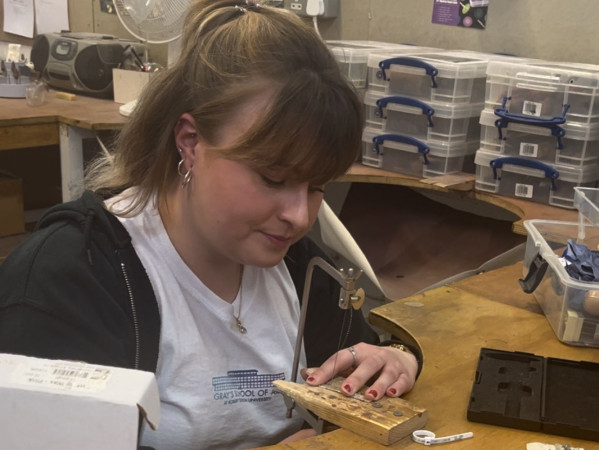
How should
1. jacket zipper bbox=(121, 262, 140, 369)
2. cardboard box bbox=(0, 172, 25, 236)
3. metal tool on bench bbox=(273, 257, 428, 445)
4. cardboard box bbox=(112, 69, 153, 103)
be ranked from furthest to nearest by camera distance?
cardboard box bbox=(0, 172, 25, 236) < cardboard box bbox=(112, 69, 153, 103) < jacket zipper bbox=(121, 262, 140, 369) < metal tool on bench bbox=(273, 257, 428, 445)

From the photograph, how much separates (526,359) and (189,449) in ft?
1.68

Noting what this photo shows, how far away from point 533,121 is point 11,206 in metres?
2.03

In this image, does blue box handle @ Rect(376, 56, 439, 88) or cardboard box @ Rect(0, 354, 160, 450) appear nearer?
cardboard box @ Rect(0, 354, 160, 450)

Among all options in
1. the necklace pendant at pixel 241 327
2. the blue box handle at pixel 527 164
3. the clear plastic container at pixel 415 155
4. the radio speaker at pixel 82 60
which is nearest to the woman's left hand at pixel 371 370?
the necklace pendant at pixel 241 327

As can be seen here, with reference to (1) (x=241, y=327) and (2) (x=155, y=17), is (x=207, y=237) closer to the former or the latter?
(1) (x=241, y=327)

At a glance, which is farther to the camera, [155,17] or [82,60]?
[82,60]

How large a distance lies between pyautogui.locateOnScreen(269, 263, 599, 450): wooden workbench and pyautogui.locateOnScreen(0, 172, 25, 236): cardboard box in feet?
6.80

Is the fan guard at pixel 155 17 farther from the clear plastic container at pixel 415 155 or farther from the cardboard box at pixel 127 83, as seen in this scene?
the clear plastic container at pixel 415 155

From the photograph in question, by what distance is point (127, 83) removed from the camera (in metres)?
2.85

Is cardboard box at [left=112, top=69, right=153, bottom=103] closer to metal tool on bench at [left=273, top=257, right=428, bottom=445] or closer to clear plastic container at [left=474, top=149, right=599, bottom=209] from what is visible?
clear plastic container at [left=474, top=149, right=599, bottom=209]

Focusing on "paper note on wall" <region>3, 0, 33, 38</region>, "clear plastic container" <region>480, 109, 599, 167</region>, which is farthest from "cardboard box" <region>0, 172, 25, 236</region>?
"clear plastic container" <region>480, 109, 599, 167</region>

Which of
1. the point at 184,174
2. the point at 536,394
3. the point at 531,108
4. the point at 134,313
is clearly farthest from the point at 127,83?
the point at 536,394

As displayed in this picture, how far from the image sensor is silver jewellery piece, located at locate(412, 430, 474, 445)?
899 millimetres

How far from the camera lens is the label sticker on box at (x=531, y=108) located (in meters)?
1.98
